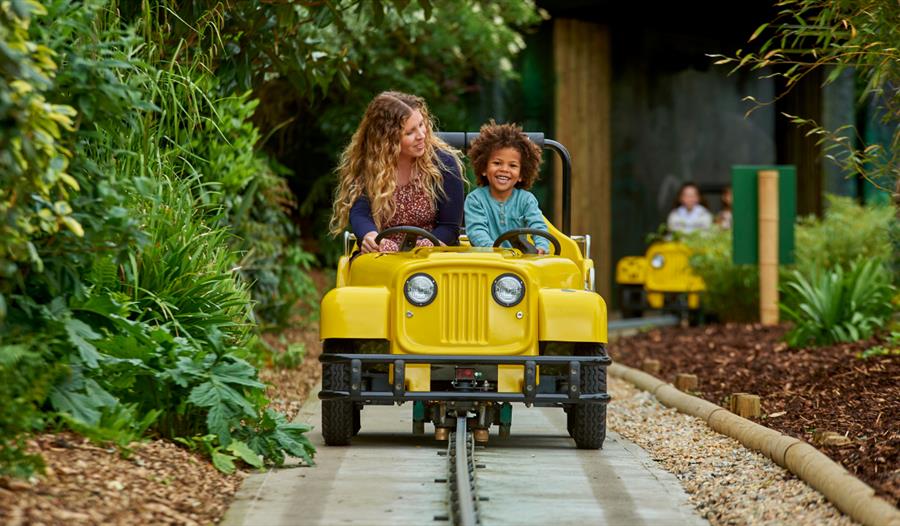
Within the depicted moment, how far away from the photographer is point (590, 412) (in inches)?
292

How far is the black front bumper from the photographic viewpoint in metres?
7.00

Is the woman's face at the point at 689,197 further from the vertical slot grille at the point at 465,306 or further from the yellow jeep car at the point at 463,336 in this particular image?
the vertical slot grille at the point at 465,306

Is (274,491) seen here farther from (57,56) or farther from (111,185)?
(57,56)

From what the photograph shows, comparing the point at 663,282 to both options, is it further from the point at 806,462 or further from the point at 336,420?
the point at 806,462

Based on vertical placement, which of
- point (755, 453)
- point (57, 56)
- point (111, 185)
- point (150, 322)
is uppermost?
point (57, 56)

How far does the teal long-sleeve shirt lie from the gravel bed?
4.07ft

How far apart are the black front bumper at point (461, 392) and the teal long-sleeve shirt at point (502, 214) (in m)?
1.13

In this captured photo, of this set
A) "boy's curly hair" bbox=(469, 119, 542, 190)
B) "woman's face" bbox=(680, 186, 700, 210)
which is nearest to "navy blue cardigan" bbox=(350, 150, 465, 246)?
"boy's curly hair" bbox=(469, 119, 542, 190)

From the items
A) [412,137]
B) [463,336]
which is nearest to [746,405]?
[463,336]

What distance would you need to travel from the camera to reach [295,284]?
1278 centimetres

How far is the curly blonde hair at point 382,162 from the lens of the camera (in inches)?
316

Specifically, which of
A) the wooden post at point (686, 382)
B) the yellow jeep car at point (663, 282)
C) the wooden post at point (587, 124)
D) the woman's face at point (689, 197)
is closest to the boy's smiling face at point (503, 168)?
the wooden post at point (686, 382)

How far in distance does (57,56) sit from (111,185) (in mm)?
570

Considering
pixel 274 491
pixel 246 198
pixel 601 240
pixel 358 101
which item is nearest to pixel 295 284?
pixel 246 198
